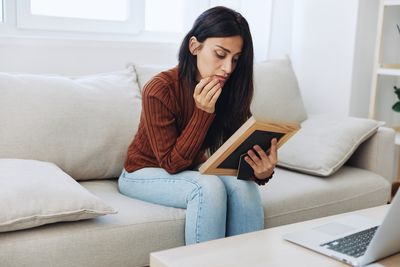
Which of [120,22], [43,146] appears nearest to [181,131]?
[43,146]

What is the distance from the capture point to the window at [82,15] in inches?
93.8

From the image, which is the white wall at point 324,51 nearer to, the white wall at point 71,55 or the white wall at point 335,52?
the white wall at point 335,52

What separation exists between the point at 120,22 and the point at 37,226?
53.5 inches

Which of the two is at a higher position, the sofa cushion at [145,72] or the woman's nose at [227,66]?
the woman's nose at [227,66]

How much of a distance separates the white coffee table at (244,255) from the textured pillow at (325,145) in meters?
0.92

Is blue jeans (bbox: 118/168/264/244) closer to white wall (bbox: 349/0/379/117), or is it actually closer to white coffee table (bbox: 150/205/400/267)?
white coffee table (bbox: 150/205/400/267)

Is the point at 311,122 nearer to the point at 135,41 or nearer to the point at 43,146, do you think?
the point at 135,41

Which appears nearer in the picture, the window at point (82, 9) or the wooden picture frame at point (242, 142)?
the wooden picture frame at point (242, 142)

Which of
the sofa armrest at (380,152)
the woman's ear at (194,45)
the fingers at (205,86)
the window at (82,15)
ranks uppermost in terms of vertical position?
the window at (82,15)

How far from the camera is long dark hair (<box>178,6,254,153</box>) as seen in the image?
1760mm

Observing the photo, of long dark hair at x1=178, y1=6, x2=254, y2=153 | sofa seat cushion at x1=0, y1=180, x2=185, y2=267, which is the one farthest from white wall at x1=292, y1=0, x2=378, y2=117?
sofa seat cushion at x1=0, y1=180, x2=185, y2=267

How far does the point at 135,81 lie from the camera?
7.34 ft

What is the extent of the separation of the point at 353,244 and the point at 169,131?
A: 0.70 meters

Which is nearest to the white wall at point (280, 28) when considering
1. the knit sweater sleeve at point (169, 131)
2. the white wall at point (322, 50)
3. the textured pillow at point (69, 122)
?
the white wall at point (322, 50)
